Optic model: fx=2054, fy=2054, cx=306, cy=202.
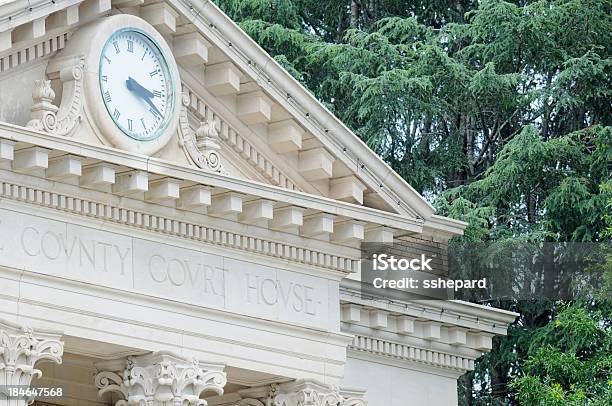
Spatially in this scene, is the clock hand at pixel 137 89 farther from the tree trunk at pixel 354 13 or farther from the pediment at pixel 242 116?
the tree trunk at pixel 354 13

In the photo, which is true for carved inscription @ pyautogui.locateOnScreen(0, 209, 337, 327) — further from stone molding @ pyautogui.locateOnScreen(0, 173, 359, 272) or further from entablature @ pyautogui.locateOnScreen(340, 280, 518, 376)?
entablature @ pyautogui.locateOnScreen(340, 280, 518, 376)

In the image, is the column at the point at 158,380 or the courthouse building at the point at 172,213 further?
the column at the point at 158,380

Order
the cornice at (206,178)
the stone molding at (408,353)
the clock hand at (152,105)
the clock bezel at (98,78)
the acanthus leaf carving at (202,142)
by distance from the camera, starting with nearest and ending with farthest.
→ the cornice at (206,178) < the clock bezel at (98,78) < the clock hand at (152,105) < the acanthus leaf carving at (202,142) < the stone molding at (408,353)

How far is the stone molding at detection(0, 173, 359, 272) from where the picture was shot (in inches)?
867

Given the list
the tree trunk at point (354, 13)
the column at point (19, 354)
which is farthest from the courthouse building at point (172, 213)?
the tree trunk at point (354, 13)

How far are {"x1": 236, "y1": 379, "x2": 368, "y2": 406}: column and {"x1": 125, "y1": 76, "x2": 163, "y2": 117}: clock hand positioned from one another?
12.7ft

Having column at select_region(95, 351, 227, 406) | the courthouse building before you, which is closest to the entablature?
the courthouse building

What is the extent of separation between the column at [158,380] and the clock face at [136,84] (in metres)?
2.56

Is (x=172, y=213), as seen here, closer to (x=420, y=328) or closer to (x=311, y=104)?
(x=311, y=104)

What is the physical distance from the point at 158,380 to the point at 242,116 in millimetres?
3369

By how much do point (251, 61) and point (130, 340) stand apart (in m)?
3.60

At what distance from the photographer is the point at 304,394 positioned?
2472 cm

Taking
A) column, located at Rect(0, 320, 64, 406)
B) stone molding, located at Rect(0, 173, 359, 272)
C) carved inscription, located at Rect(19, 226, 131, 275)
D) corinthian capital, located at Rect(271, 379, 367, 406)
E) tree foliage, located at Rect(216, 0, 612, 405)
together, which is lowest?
column, located at Rect(0, 320, 64, 406)

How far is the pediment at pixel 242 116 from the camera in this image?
23.3 meters
